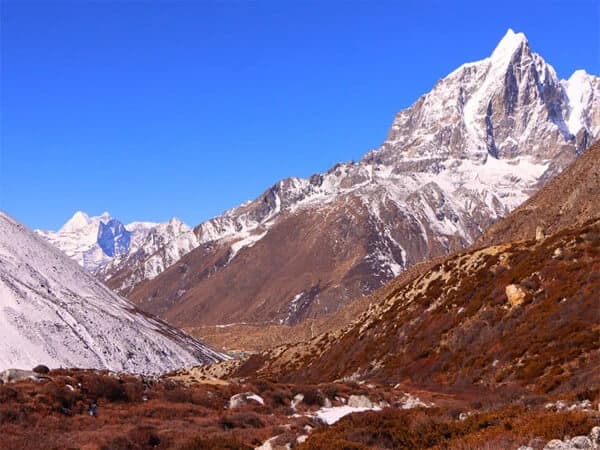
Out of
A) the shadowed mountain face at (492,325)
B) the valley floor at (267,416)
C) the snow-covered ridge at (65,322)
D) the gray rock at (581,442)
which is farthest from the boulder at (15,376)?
the gray rock at (581,442)

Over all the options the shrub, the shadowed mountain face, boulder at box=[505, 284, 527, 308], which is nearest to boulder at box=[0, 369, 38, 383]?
the shrub

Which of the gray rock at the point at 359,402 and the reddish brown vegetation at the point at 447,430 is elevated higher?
the gray rock at the point at 359,402

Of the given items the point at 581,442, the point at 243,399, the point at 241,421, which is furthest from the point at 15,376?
the point at 581,442

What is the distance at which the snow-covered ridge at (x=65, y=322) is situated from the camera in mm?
73688

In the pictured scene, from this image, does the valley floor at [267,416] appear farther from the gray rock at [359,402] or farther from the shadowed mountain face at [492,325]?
the shadowed mountain face at [492,325]

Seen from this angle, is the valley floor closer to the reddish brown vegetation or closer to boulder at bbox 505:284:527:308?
the reddish brown vegetation

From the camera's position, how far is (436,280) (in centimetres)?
7094

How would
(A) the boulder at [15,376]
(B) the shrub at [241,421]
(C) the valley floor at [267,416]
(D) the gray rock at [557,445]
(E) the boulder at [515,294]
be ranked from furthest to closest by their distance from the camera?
(E) the boulder at [515,294] → (A) the boulder at [15,376] → (B) the shrub at [241,421] → (C) the valley floor at [267,416] → (D) the gray rock at [557,445]

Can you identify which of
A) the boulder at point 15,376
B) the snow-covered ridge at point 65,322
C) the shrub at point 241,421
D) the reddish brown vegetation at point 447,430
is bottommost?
the reddish brown vegetation at point 447,430

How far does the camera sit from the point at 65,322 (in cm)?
8375

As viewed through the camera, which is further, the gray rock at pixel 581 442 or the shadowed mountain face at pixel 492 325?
the shadowed mountain face at pixel 492 325

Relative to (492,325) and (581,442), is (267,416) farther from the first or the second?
(492,325)

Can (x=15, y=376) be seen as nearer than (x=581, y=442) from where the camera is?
No

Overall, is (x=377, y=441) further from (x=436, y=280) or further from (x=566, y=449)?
A: (x=436, y=280)
